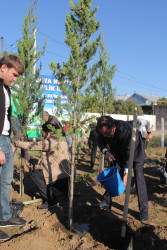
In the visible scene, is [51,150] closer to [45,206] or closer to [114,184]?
[45,206]

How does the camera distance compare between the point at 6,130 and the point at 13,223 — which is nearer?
the point at 6,130

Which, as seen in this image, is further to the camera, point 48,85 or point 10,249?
point 48,85

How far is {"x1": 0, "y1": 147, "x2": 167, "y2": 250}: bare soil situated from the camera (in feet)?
9.66

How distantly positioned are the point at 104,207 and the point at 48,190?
1.07 metres

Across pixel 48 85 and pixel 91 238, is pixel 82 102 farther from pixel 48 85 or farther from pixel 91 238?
pixel 48 85

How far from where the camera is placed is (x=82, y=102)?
3.44m

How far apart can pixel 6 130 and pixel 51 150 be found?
1002 millimetres

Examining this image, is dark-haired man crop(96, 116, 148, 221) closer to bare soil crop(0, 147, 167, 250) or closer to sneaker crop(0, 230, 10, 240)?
bare soil crop(0, 147, 167, 250)

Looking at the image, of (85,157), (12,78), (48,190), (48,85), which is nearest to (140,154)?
(48,190)

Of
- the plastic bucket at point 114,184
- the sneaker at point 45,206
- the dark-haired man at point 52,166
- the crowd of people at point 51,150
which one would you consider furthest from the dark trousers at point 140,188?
the sneaker at point 45,206

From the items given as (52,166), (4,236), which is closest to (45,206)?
(52,166)

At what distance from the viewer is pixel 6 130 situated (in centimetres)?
319

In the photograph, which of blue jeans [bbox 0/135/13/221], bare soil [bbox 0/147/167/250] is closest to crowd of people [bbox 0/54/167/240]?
blue jeans [bbox 0/135/13/221]

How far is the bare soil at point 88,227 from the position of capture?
2943mm
